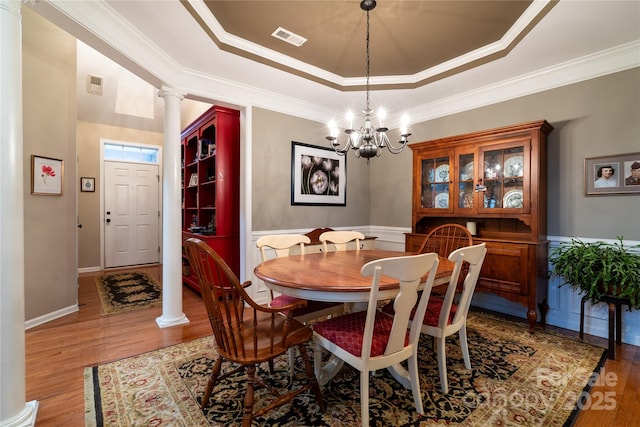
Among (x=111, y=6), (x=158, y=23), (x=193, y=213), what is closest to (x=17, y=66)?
(x=111, y=6)

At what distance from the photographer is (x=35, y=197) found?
2.87m

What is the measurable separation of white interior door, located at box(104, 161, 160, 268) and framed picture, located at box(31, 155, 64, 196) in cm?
256

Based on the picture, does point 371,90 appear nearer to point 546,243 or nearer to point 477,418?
point 546,243

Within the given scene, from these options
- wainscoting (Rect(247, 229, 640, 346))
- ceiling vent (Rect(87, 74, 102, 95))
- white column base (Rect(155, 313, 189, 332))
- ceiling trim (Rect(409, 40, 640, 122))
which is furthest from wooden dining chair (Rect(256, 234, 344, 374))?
ceiling vent (Rect(87, 74, 102, 95))

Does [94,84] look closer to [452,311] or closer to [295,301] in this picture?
[295,301]

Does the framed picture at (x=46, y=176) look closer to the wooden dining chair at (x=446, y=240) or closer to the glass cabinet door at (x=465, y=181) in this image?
the wooden dining chair at (x=446, y=240)

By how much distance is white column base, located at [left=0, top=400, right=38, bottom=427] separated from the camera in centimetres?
140

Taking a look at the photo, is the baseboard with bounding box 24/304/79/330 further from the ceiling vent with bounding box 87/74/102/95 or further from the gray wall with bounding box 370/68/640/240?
the gray wall with bounding box 370/68/640/240

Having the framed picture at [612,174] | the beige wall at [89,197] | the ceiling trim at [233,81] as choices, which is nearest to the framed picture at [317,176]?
the ceiling trim at [233,81]

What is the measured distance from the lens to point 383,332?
161 cm

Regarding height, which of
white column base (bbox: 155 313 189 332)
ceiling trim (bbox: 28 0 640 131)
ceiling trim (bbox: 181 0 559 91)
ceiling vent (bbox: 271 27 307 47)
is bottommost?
white column base (bbox: 155 313 189 332)

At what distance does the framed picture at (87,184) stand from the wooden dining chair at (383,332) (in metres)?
5.55

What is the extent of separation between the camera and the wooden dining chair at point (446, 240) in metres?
2.91

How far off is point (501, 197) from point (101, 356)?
389 centimetres
